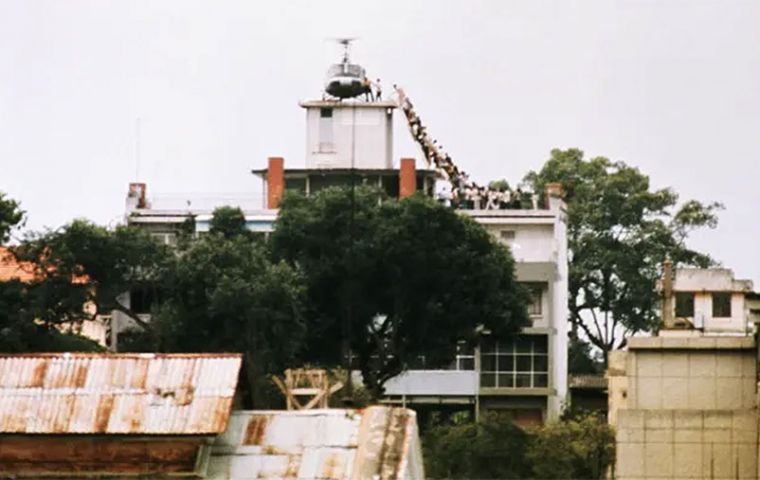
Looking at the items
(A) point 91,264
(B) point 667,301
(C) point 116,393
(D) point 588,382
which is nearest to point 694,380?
(B) point 667,301

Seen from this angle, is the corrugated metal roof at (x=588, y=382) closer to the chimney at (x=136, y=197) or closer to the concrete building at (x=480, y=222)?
the concrete building at (x=480, y=222)

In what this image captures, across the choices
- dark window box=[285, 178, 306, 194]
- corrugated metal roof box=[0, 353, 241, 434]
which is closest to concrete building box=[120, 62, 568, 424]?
dark window box=[285, 178, 306, 194]

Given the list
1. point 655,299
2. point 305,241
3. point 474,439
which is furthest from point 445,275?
point 655,299

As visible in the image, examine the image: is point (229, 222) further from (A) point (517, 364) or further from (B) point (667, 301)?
(B) point (667, 301)

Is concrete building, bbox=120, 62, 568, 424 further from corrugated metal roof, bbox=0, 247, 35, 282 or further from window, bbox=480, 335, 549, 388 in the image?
corrugated metal roof, bbox=0, 247, 35, 282

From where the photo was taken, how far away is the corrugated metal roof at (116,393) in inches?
1746

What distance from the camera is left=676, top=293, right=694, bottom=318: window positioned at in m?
91.5

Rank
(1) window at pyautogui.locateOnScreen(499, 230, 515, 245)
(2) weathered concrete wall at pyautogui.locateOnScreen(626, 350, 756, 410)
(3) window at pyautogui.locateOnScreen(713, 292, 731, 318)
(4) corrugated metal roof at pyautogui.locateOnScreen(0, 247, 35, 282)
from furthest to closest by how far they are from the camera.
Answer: (1) window at pyautogui.locateOnScreen(499, 230, 515, 245) < (4) corrugated metal roof at pyautogui.locateOnScreen(0, 247, 35, 282) < (3) window at pyautogui.locateOnScreen(713, 292, 731, 318) < (2) weathered concrete wall at pyautogui.locateOnScreen(626, 350, 756, 410)

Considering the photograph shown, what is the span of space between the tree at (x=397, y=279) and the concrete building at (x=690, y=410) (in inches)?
1348

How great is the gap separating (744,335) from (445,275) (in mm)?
34303

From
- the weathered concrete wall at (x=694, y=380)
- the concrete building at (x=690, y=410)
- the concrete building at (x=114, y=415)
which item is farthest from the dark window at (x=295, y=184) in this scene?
the concrete building at (x=114, y=415)

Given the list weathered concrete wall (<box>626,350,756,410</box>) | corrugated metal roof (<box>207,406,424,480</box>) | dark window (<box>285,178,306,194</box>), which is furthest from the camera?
dark window (<box>285,178,306,194</box>)

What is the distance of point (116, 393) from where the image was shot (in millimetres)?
44938

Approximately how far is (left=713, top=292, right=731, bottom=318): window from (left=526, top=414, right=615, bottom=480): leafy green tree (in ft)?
22.1
